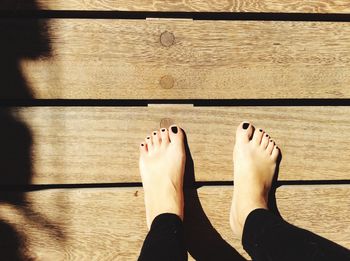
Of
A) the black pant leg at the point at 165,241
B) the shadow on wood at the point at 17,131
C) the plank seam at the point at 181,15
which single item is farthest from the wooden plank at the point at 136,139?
the plank seam at the point at 181,15

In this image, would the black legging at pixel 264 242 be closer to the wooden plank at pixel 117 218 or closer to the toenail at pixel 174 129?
the wooden plank at pixel 117 218

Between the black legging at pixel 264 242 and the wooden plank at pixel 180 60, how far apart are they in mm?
440

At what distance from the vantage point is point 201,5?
1436 millimetres

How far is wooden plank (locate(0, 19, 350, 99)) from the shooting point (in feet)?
4.59

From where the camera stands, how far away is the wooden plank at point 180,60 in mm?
1399

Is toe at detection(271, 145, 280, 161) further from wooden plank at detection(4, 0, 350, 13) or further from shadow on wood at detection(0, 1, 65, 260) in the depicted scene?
shadow on wood at detection(0, 1, 65, 260)

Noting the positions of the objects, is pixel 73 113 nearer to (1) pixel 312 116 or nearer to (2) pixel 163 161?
(2) pixel 163 161

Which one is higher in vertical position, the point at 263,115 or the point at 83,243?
the point at 263,115

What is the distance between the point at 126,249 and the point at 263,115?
0.69 m

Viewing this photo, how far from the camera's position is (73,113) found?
1.41m

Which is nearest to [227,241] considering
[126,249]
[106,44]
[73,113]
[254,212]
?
[254,212]

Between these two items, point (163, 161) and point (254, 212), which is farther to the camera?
A: point (163, 161)

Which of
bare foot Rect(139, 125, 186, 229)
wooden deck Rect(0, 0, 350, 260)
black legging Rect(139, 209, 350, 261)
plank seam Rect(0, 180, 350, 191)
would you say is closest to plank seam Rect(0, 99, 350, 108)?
wooden deck Rect(0, 0, 350, 260)

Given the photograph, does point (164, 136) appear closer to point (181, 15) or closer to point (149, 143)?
point (149, 143)
